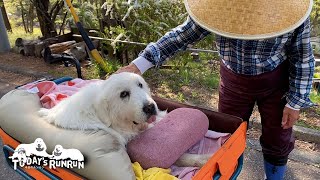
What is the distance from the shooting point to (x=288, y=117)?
1740 millimetres

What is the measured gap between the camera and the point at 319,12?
5.08 metres

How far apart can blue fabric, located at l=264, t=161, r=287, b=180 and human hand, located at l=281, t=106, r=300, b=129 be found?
427 millimetres

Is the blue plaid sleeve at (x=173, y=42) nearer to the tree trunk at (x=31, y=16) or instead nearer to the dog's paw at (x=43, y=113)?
the dog's paw at (x=43, y=113)

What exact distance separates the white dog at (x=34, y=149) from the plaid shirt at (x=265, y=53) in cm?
76

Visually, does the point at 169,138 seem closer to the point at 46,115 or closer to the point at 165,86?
the point at 46,115

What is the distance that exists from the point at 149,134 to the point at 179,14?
2846 millimetres

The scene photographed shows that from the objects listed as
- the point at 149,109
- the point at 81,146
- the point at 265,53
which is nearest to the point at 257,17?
the point at 265,53

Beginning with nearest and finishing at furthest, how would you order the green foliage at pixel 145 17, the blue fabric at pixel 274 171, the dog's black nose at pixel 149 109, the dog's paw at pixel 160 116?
the dog's black nose at pixel 149 109 → the dog's paw at pixel 160 116 → the blue fabric at pixel 274 171 → the green foliage at pixel 145 17

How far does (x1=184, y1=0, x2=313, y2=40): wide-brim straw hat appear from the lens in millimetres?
1293

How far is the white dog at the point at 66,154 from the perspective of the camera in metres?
1.34

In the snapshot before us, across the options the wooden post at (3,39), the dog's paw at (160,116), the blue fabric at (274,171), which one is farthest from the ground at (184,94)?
the dog's paw at (160,116)

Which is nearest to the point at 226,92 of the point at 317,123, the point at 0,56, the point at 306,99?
the point at 306,99

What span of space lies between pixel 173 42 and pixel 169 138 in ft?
2.00

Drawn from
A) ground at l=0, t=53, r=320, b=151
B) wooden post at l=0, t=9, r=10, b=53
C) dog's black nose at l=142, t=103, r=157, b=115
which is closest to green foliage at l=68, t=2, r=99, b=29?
ground at l=0, t=53, r=320, b=151
